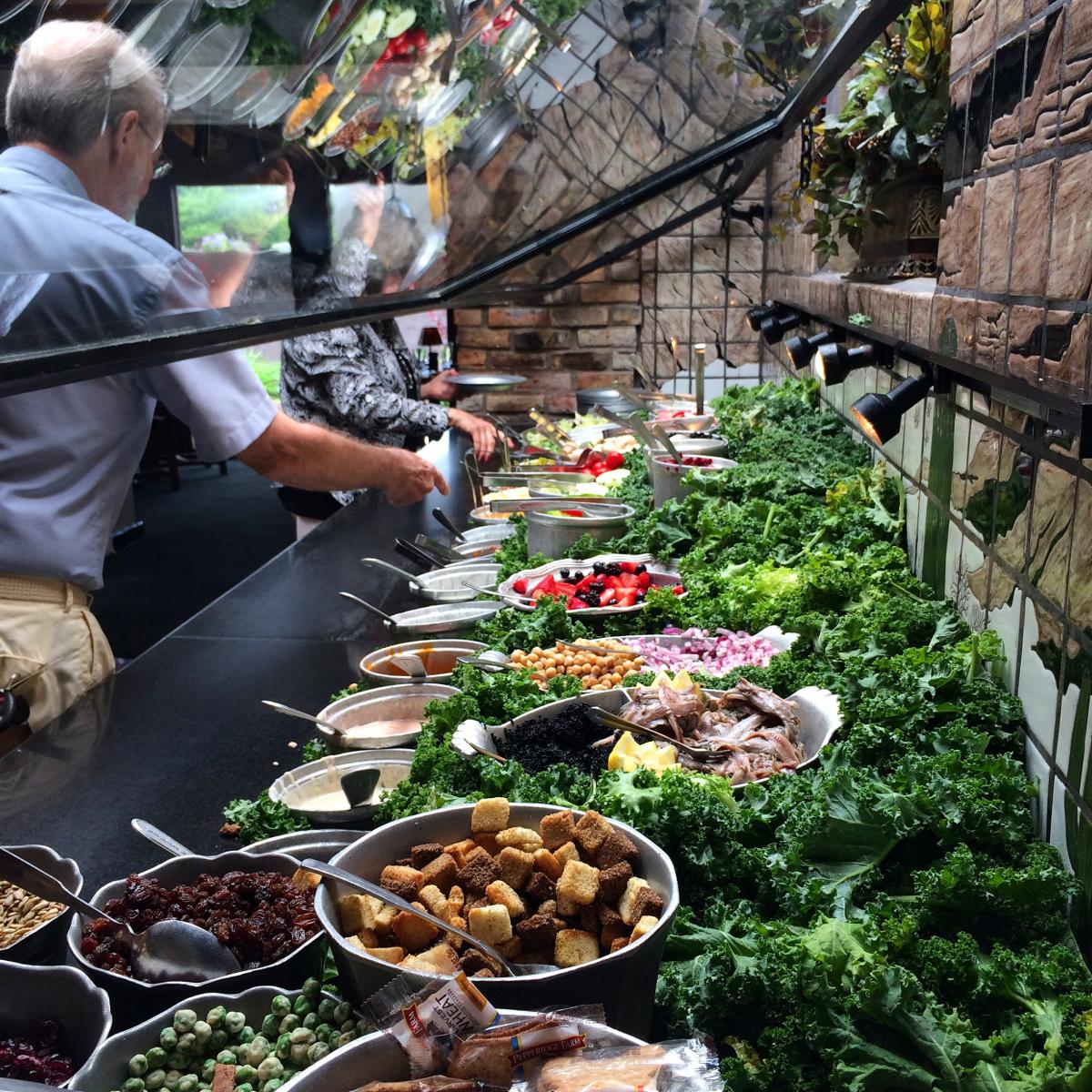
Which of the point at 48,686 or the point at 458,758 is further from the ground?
the point at 458,758

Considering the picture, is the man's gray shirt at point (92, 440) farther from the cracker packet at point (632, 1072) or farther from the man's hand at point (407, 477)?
the cracker packet at point (632, 1072)

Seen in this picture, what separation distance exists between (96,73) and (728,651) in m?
1.63

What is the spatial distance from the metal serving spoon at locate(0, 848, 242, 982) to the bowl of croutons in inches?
7.7

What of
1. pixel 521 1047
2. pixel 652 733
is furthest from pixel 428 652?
pixel 521 1047

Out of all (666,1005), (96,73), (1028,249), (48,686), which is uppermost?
(96,73)

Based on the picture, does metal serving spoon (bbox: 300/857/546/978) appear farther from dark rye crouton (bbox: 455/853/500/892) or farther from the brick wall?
the brick wall

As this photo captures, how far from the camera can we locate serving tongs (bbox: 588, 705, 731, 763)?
1886 mm

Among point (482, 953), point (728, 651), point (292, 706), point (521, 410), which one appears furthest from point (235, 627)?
point (521, 410)

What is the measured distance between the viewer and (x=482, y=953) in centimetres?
118

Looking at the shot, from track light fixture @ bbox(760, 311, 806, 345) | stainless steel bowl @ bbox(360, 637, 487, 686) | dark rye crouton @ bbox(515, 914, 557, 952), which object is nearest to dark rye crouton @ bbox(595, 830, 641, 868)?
dark rye crouton @ bbox(515, 914, 557, 952)

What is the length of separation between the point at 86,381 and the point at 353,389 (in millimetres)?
3326

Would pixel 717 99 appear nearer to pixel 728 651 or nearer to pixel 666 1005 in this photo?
pixel 728 651

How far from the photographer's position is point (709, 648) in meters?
2.50

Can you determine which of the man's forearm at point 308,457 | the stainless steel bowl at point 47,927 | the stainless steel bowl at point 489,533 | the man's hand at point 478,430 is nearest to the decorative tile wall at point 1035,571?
the stainless steel bowl at point 47,927
